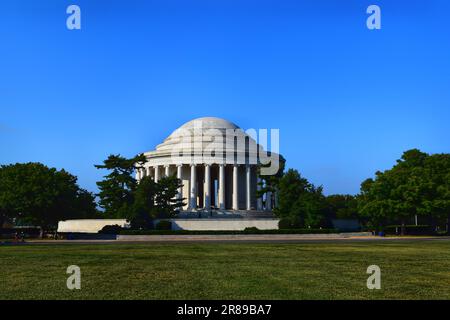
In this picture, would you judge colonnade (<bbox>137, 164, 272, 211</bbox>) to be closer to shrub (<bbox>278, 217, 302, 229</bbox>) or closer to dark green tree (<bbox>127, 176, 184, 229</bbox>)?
dark green tree (<bbox>127, 176, 184, 229</bbox>)

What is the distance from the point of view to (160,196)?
251 feet

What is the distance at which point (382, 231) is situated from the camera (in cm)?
7019

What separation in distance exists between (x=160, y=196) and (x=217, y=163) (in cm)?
1882

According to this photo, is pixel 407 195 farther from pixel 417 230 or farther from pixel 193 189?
pixel 193 189

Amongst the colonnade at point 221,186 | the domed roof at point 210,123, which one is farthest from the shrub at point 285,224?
the domed roof at point 210,123

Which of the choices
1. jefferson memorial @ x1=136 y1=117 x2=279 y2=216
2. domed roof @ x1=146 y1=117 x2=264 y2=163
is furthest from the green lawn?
domed roof @ x1=146 y1=117 x2=264 y2=163

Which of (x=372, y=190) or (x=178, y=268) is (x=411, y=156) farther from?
(x=178, y=268)

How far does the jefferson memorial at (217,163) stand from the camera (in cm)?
9275

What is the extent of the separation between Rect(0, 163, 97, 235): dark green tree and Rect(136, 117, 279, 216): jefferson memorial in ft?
57.8

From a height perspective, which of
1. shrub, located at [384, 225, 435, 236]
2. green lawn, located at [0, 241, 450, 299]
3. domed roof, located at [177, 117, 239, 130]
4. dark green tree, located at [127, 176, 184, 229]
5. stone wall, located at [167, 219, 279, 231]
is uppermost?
domed roof, located at [177, 117, 239, 130]

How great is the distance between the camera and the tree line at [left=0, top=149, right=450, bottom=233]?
7050cm

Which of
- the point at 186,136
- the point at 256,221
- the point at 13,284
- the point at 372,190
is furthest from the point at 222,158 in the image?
the point at 13,284

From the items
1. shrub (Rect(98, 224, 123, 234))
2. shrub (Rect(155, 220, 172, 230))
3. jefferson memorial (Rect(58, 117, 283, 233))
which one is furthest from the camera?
jefferson memorial (Rect(58, 117, 283, 233))

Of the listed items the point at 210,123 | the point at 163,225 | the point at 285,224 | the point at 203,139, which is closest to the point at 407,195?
the point at 285,224
